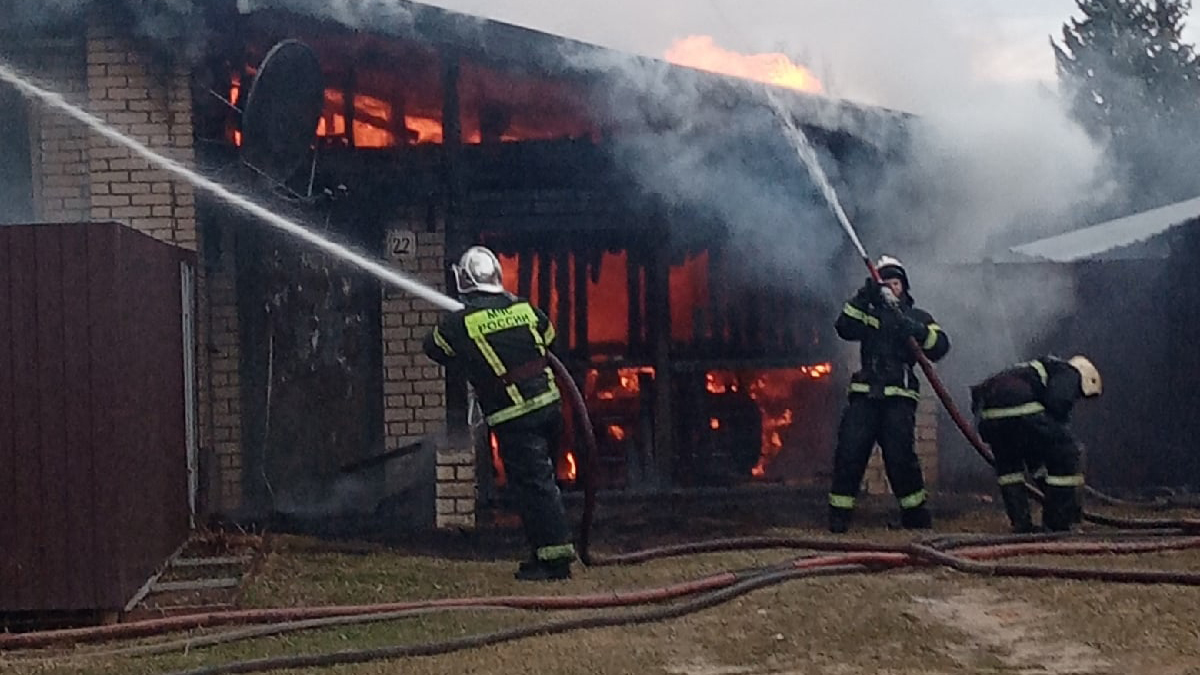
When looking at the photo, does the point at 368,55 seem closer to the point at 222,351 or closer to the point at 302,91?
the point at 302,91

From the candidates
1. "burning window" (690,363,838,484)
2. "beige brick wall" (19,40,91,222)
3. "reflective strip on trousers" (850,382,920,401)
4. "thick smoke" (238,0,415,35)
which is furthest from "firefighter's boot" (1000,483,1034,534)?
"beige brick wall" (19,40,91,222)

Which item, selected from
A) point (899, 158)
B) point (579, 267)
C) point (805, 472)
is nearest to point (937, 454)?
point (805, 472)

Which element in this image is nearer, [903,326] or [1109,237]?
[903,326]

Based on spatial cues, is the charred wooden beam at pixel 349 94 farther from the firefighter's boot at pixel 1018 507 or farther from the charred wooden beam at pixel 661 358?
the firefighter's boot at pixel 1018 507

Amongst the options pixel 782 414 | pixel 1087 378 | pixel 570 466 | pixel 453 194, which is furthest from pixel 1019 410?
pixel 453 194

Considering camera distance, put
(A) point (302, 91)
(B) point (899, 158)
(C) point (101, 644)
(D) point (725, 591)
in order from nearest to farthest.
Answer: (C) point (101, 644) → (D) point (725, 591) → (A) point (302, 91) → (B) point (899, 158)

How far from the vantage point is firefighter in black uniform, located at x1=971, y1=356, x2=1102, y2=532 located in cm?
791

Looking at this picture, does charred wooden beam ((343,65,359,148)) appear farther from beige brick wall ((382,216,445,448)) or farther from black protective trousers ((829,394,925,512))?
black protective trousers ((829,394,925,512))

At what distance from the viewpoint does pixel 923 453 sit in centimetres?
955

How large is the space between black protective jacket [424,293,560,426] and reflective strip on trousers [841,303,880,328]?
231 centimetres

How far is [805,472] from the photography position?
9.73m

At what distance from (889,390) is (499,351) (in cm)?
276

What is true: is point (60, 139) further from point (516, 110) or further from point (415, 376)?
point (516, 110)

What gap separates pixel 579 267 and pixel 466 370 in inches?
106
